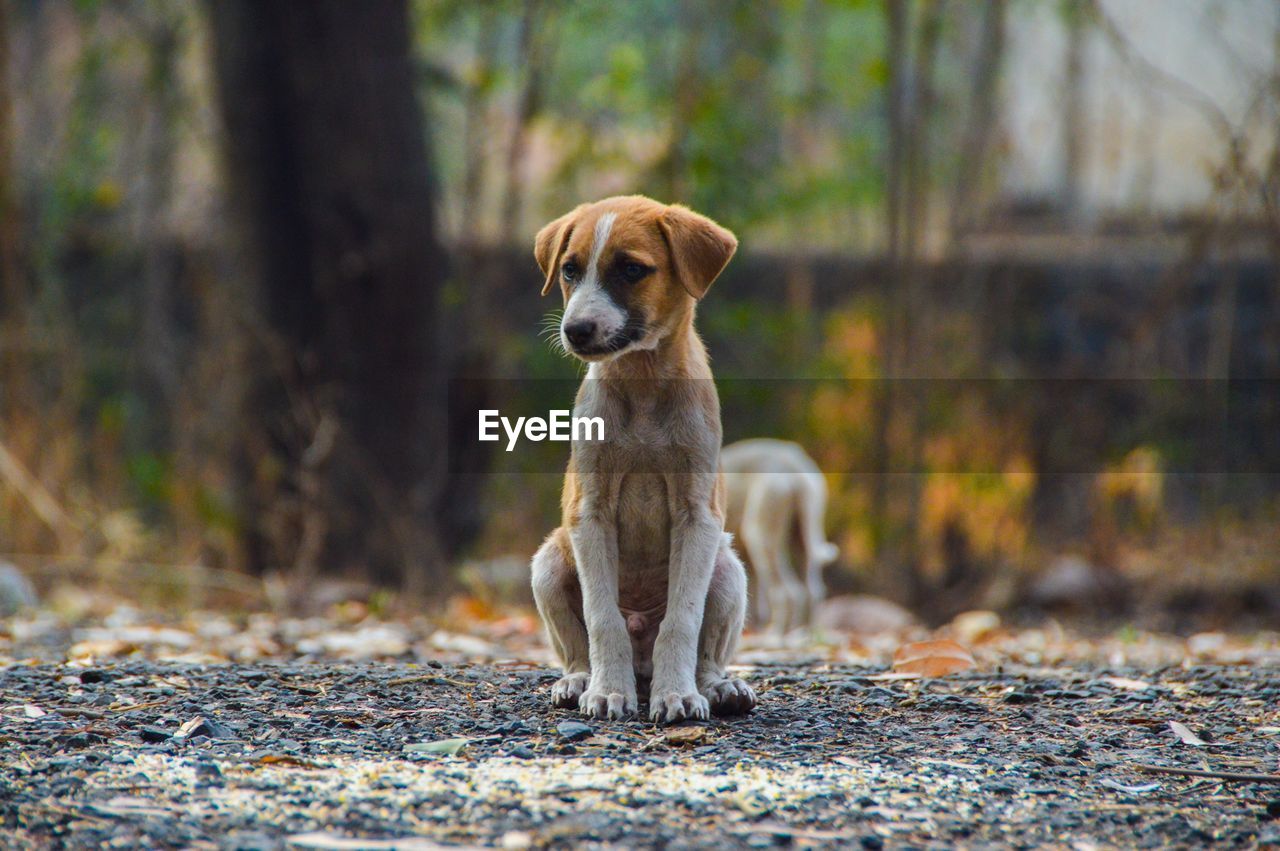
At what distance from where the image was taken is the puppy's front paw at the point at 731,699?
4.34m

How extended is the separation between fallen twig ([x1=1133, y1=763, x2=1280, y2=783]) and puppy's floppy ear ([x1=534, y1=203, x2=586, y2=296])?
2385 millimetres

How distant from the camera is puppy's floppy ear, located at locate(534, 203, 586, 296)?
4.56 metres

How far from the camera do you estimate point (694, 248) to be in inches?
174

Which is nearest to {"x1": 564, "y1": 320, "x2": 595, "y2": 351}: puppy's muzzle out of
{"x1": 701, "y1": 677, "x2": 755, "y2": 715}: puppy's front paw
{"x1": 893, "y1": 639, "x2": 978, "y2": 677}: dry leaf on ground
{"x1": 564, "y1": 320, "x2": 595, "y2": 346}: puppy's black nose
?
{"x1": 564, "y1": 320, "x2": 595, "y2": 346}: puppy's black nose

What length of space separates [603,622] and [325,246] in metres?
5.11

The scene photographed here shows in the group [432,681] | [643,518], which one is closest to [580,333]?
[643,518]

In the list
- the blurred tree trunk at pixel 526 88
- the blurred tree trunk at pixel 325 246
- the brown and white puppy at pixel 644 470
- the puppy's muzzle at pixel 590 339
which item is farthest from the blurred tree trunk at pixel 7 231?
the puppy's muzzle at pixel 590 339

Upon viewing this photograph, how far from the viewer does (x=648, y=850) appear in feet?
9.58

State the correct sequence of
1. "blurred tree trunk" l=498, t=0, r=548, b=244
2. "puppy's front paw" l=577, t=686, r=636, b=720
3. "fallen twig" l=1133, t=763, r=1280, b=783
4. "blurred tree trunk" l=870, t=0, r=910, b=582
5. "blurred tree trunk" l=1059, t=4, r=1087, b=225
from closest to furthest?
"fallen twig" l=1133, t=763, r=1280, b=783
"puppy's front paw" l=577, t=686, r=636, b=720
"blurred tree trunk" l=870, t=0, r=910, b=582
"blurred tree trunk" l=498, t=0, r=548, b=244
"blurred tree trunk" l=1059, t=4, r=1087, b=225

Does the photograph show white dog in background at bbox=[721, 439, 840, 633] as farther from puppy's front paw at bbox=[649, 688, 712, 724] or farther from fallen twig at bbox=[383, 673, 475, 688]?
puppy's front paw at bbox=[649, 688, 712, 724]

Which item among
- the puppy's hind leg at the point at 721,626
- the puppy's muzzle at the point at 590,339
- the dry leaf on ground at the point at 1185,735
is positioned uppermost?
the puppy's muzzle at the point at 590,339

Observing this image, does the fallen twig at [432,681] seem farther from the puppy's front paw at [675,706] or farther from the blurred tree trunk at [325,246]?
the blurred tree trunk at [325,246]

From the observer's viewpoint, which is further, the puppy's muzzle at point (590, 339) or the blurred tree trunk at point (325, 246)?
the blurred tree trunk at point (325, 246)

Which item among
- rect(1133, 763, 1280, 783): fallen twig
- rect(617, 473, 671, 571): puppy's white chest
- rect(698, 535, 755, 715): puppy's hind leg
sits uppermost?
rect(617, 473, 671, 571): puppy's white chest
